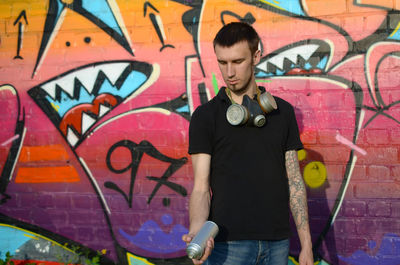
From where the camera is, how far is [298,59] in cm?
353

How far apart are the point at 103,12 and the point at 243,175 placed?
2.37m

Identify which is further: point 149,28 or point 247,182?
point 149,28

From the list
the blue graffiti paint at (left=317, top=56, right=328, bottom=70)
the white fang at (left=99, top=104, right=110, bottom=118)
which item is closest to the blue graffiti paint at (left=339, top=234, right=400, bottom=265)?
the blue graffiti paint at (left=317, top=56, right=328, bottom=70)

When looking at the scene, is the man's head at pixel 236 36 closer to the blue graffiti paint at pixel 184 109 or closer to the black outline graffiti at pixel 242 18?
the black outline graffiti at pixel 242 18

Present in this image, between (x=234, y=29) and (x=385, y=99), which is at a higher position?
(x=234, y=29)

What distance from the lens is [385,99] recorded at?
3.40 metres

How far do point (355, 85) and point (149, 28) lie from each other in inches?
68.2

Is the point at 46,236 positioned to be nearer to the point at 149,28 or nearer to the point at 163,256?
the point at 163,256

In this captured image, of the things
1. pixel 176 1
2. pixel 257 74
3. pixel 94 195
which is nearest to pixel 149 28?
pixel 176 1

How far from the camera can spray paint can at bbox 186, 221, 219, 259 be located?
5.49ft

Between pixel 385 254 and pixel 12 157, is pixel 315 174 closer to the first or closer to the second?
pixel 385 254

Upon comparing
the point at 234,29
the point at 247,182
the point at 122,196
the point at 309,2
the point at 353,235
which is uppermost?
the point at 309,2

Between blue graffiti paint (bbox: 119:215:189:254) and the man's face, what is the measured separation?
191cm

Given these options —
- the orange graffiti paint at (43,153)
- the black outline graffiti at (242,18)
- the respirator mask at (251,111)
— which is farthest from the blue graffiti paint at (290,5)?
the orange graffiti paint at (43,153)
